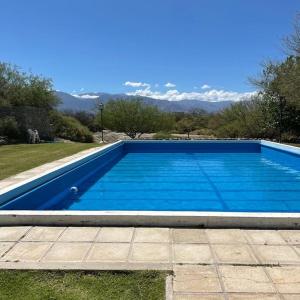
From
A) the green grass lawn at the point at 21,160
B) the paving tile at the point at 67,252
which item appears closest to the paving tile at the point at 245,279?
the paving tile at the point at 67,252

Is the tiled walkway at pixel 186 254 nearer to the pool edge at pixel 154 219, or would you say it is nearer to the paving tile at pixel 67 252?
the paving tile at pixel 67 252

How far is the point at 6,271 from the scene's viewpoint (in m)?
2.79

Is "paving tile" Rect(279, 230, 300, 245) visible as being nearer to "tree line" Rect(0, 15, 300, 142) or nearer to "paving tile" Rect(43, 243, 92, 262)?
"paving tile" Rect(43, 243, 92, 262)

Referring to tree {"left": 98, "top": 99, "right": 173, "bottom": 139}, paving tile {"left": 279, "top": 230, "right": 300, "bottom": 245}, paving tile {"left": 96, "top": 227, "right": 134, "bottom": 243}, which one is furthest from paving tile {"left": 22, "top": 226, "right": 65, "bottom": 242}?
tree {"left": 98, "top": 99, "right": 173, "bottom": 139}

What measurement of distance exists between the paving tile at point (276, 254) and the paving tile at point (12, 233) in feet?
7.38

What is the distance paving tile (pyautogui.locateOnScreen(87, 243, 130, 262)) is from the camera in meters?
3.03

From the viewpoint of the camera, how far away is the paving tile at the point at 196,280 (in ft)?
8.20

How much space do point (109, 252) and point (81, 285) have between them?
59 cm

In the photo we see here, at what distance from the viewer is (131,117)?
23641 millimetres

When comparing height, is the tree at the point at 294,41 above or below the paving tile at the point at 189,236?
above

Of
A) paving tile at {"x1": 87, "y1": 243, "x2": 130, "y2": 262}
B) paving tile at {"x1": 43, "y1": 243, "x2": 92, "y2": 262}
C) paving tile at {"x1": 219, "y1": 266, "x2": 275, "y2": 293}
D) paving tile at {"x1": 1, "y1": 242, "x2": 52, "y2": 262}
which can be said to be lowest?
paving tile at {"x1": 1, "y1": 242, "x2": 52, "y2": 262}

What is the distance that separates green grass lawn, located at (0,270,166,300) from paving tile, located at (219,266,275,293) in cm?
46

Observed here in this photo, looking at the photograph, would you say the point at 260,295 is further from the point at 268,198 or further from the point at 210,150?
the point at 210,150

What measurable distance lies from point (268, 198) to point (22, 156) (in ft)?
20.3
